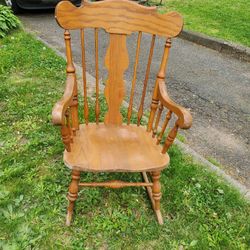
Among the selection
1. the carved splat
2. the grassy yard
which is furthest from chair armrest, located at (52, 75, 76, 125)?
the grassy yard

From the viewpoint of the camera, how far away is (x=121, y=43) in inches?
88.0

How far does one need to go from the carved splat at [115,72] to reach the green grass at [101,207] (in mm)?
554

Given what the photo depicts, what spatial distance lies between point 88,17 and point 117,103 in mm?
623

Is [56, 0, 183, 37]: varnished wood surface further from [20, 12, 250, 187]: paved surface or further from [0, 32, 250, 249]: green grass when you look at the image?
[20, 12, 250, 187]: paved surface

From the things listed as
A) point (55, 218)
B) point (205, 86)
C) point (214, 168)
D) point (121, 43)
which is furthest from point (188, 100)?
point (55, 218)

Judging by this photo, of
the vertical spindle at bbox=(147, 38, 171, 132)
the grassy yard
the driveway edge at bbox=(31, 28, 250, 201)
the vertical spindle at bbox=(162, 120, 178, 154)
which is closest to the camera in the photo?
the vertical spindle at bbox=(162, 120, 178, 154)

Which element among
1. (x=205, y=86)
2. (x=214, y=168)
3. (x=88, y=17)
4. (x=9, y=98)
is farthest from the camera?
(x=205, y=86)

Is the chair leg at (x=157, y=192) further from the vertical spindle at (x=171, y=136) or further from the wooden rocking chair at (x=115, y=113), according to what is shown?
the vertical spindle at (x=171, y=136)

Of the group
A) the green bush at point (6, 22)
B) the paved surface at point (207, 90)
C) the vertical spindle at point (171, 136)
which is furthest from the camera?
the green bush at point (6, 22)

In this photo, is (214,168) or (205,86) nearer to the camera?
(214,168)

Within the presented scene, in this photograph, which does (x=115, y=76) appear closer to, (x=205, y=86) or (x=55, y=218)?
(x=55, y=218)

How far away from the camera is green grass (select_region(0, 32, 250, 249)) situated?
2162 millimetres

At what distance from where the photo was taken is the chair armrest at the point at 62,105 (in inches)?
66.8

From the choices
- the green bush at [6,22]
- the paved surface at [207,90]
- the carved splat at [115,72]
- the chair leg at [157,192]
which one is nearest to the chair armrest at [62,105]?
the carved splat at [115,72]
